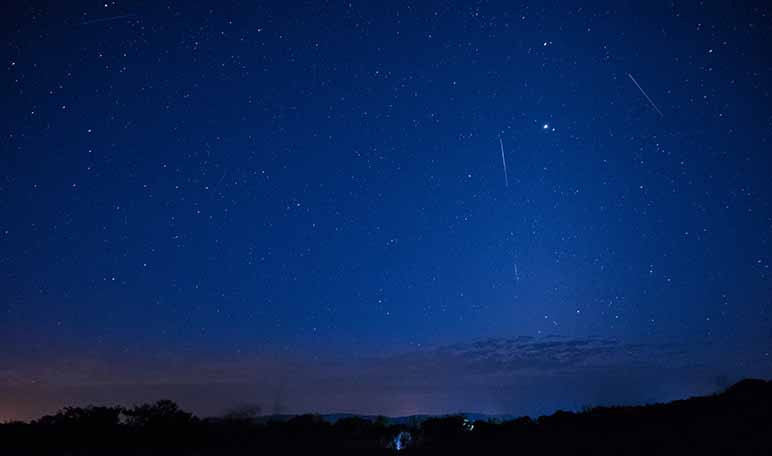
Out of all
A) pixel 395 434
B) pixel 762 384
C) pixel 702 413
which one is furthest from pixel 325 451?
pixel 762 384

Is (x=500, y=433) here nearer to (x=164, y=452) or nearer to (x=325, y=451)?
(x=325, y=451)

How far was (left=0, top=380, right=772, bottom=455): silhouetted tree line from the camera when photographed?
12.5 m

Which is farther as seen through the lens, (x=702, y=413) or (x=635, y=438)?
(x=702, y=413)

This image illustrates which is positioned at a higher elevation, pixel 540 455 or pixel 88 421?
pixel 88 421

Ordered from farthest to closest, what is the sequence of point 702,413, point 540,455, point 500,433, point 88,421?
point 88,421
point 500,433
point 702,413
point 540,455

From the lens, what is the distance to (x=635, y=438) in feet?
43.5

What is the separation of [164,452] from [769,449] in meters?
16.8

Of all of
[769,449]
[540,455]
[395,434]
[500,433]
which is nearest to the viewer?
[769,449]

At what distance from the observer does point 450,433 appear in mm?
23094

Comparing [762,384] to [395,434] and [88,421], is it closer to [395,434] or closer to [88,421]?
→ [395,434]

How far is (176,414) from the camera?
2122cm

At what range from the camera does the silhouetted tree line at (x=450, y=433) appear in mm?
12461

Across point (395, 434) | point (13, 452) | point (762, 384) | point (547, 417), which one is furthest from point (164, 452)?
point (762, 384)

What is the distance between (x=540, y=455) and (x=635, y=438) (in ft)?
9.02
